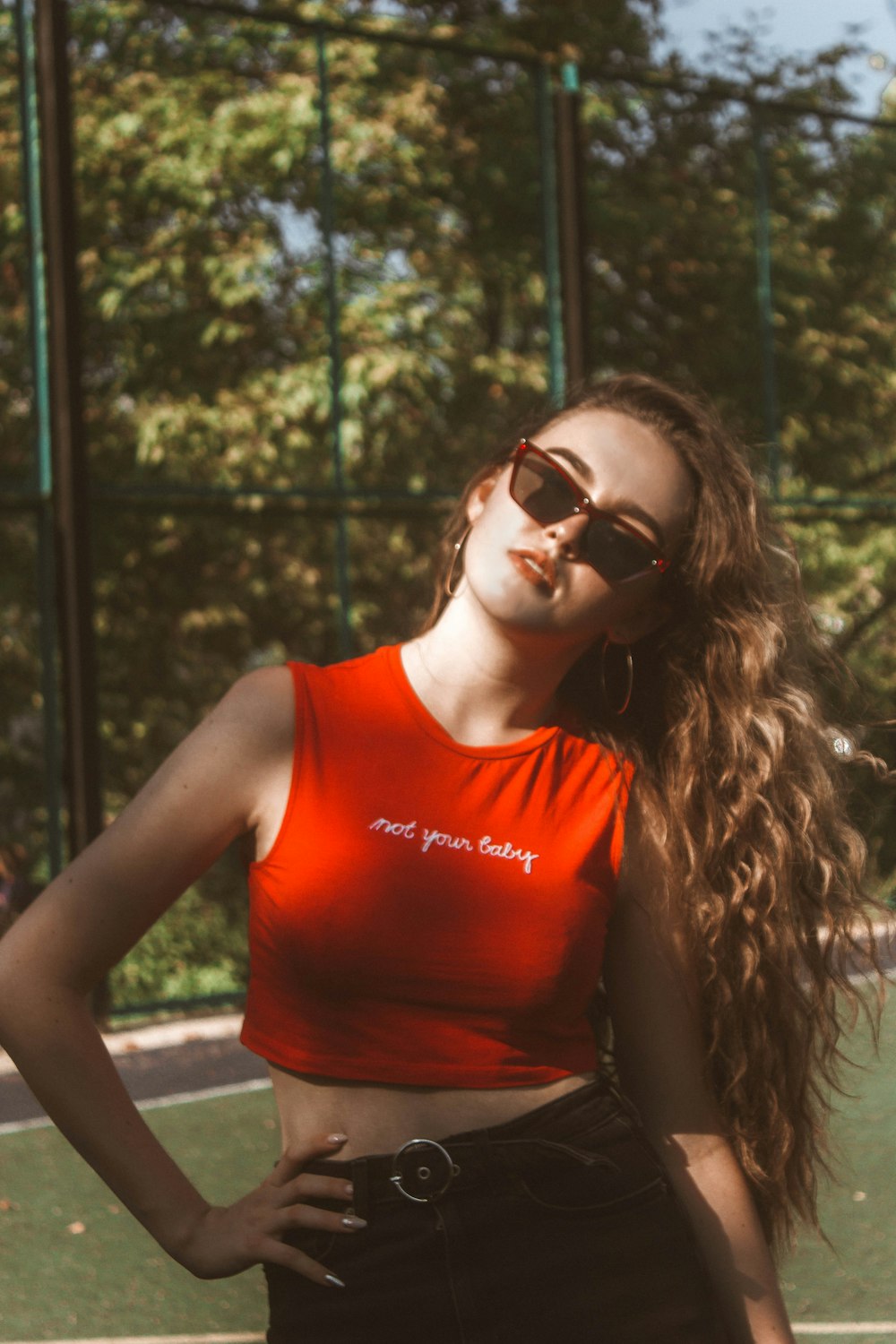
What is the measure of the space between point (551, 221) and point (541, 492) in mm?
7768

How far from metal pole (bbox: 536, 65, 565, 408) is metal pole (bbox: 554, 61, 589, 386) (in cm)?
6

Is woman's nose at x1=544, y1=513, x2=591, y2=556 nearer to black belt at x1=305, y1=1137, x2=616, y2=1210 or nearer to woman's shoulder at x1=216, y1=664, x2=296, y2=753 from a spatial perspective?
woman's shoulder at x1=216, y1=664, x2=296, y2=753

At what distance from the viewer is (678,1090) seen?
1920 millimetres

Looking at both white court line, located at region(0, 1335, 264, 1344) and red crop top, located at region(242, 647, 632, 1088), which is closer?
red crop top, located at region(242, 647, 632, 1088)

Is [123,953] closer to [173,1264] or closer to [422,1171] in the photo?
[422,1171]

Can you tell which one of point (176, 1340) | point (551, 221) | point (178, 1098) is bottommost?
point (178, 1098)

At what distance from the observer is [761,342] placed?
36.3 feet

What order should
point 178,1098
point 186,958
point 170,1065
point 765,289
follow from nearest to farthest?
point 178,1098
point 170,1065
point 186,958
point 765,289

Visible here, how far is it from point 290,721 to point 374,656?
0.18m

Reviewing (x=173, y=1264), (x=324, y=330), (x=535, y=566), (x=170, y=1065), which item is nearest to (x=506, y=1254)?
(x=535, y=566)

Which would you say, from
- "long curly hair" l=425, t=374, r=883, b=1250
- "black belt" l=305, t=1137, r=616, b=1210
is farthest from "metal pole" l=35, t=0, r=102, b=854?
"black belt" l=305, t=1137, r=616, b=1210

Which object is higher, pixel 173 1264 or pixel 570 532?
pixel 570 532

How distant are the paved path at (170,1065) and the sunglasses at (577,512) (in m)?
4.69

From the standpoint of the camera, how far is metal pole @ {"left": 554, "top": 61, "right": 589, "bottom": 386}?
8.95 meters
